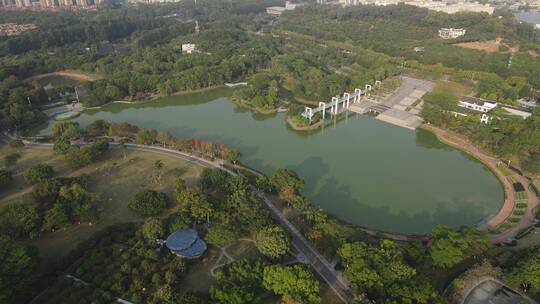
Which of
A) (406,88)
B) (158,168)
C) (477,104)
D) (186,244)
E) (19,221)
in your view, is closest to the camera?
(186,244)

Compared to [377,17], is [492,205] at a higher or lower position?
lower

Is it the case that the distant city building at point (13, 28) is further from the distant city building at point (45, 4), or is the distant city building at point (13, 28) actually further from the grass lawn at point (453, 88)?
the grass lawn at point (453, 88)

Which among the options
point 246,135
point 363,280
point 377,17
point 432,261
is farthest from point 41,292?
point 377,17

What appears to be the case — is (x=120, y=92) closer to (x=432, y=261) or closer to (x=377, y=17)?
(x=432, y=261)

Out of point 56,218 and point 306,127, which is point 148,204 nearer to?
point 56,218

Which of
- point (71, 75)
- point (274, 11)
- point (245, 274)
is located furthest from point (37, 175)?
point (274, 11)

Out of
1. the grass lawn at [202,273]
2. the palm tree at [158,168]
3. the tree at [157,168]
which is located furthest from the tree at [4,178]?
the grass lawn at [202,273]
